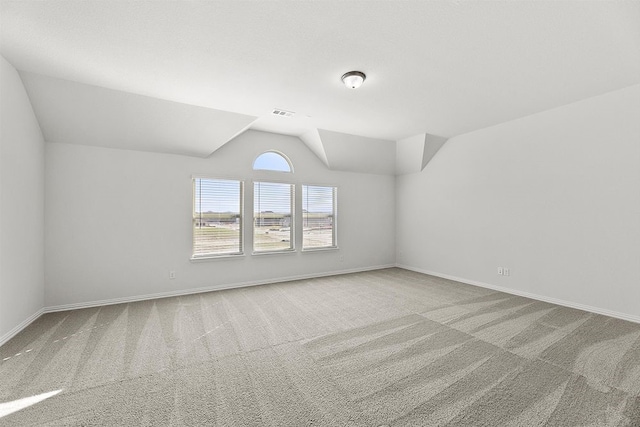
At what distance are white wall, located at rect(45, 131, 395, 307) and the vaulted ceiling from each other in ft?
1.07

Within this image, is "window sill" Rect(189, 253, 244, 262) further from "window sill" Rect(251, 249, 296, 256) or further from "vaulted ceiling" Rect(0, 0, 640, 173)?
"vaulted ceiling" Rect(0, 0, 640, 173)

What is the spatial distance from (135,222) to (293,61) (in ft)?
11.1

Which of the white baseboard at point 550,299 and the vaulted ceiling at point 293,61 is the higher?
the vaulted ceiling at point 293,61

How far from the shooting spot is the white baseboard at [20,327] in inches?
110

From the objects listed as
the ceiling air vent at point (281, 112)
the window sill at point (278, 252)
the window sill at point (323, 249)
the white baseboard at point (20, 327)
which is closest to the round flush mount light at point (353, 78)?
the ceiling air vent at point (281, 112)

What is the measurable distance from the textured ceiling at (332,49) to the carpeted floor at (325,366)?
287 cm

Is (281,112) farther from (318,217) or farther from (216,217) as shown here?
(318,217)

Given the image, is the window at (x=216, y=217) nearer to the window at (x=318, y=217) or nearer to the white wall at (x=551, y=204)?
the window at (x=318, y=217)

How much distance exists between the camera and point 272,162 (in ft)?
17.7

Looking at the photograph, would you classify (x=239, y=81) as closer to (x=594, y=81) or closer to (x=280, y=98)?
(x=280, y=98)

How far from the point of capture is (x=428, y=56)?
2705mm

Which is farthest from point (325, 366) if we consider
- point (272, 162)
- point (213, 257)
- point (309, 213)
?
point (272, 162)

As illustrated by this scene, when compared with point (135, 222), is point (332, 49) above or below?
above

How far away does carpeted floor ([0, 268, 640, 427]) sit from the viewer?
5.97 ft
